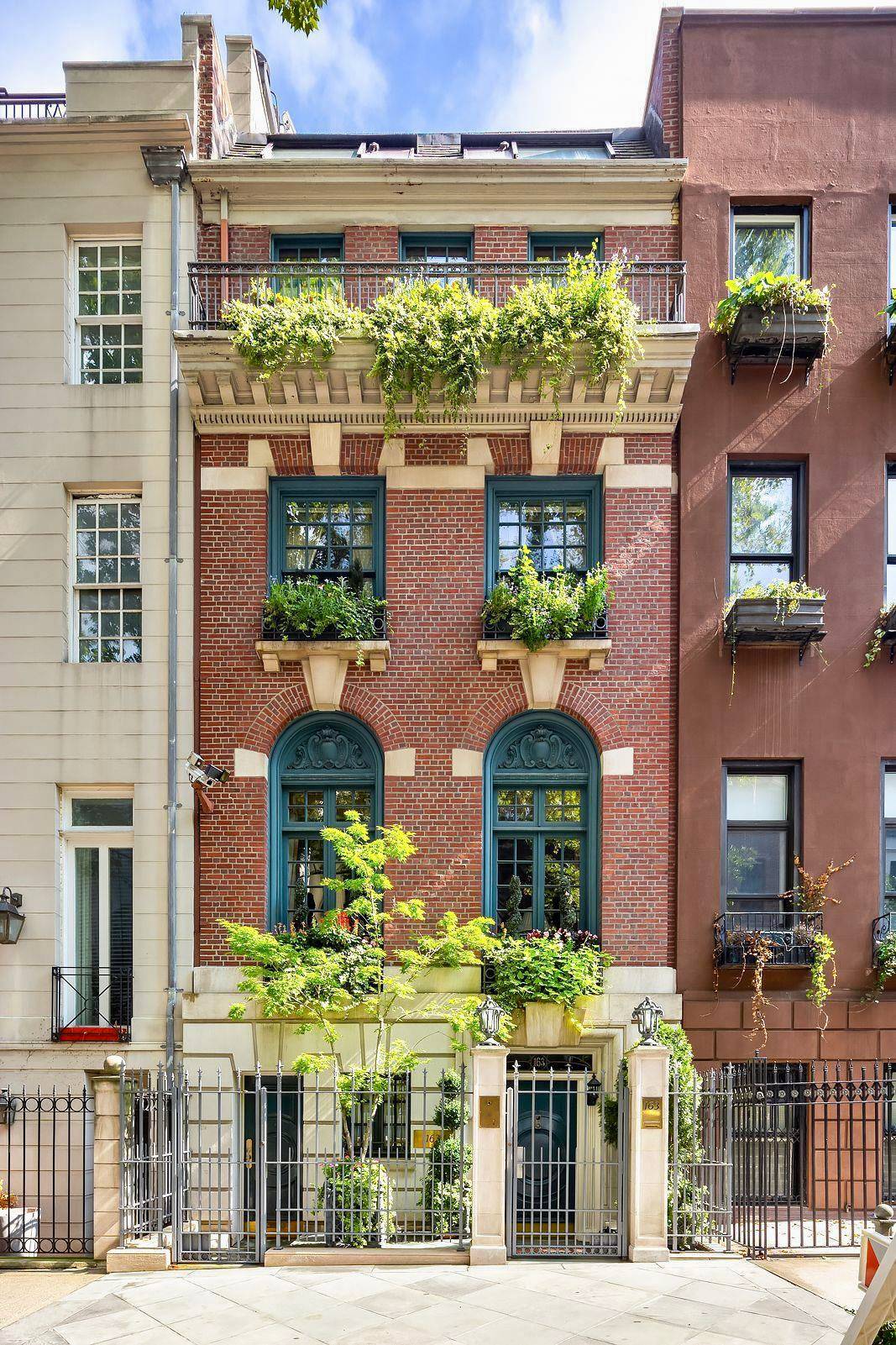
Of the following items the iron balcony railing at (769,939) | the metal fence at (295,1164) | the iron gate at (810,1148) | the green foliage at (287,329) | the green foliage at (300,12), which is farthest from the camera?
the iron balcony railing at (769,939)

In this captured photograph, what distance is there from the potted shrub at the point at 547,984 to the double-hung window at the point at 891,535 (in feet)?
20.8

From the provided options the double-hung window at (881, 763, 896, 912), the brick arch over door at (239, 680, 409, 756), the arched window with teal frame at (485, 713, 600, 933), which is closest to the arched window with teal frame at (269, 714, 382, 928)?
the brick arch over door at (239, 680, 409, 756)

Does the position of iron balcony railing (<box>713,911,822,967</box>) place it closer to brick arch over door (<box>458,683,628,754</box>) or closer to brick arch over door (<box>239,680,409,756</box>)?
brick arch over door (<box>458,683,628,754</box>)

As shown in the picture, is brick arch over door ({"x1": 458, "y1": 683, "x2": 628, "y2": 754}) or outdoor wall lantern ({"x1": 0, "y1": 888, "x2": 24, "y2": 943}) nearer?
outdoor wall lantern ({"x1": 0, "y1": 888, "x2": 24, "y2": 943})

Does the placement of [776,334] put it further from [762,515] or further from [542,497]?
[542,497]

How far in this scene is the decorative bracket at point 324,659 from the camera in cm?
1288

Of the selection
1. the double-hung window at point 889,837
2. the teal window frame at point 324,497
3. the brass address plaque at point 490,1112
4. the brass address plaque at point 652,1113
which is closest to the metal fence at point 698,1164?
the brass address plaque at point 652,1113

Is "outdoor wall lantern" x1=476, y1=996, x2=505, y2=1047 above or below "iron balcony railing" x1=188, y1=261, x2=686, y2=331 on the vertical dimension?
below

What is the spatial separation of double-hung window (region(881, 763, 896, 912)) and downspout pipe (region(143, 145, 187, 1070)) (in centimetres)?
937

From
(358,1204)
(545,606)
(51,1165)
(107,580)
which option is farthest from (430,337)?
(51,1165)

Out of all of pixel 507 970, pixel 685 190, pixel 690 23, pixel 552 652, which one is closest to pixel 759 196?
pixel 685 190

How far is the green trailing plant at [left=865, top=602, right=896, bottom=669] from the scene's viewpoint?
42.9 feet

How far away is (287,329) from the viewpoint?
12.5 metres

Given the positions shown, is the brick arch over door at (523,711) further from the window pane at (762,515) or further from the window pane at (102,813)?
the window pane at (102,813)
